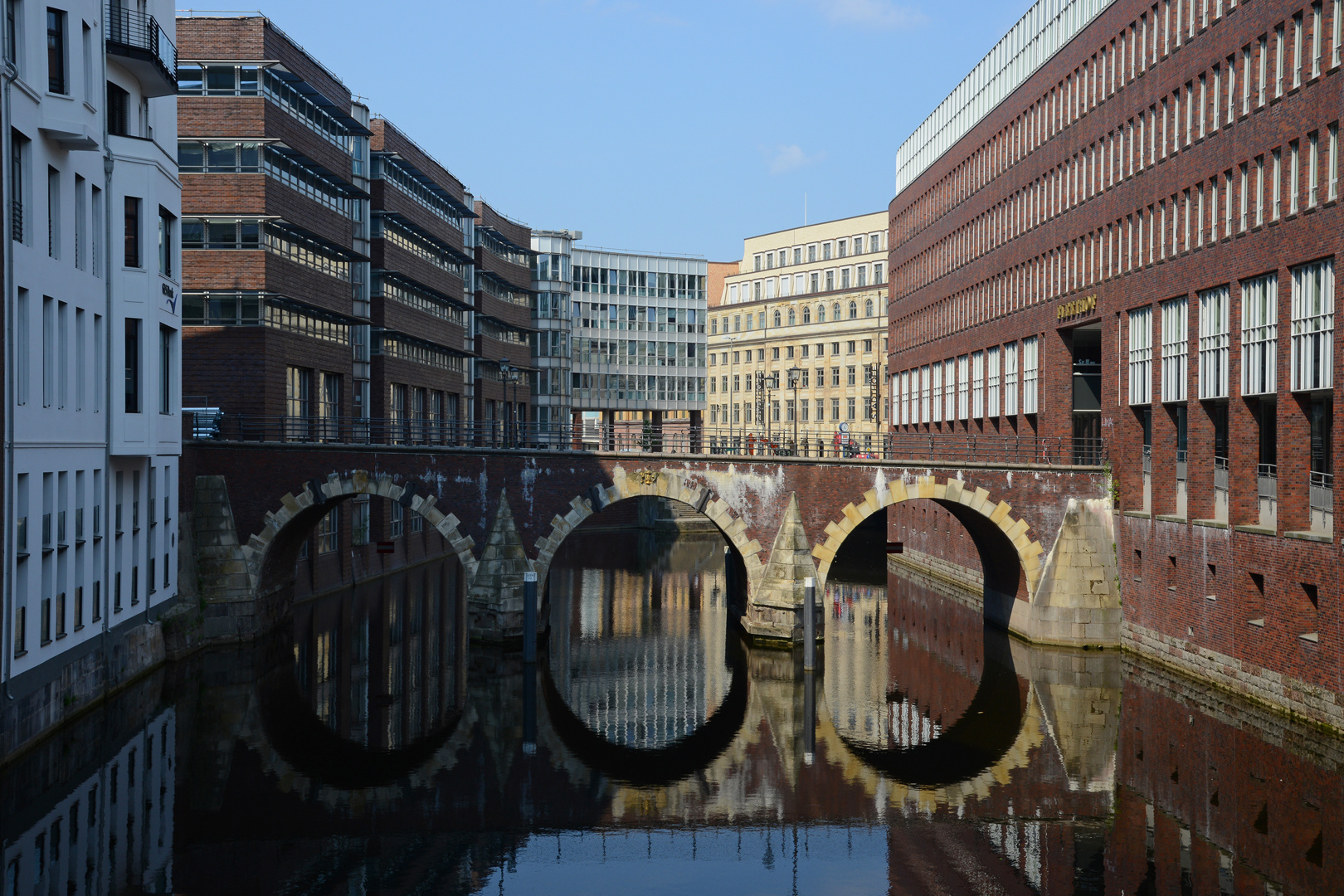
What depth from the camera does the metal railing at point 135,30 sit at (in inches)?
1364

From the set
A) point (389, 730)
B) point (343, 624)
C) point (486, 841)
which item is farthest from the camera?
point (343, 624)

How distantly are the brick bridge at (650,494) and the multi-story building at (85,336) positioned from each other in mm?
4656

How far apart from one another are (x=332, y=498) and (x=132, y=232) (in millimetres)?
14656

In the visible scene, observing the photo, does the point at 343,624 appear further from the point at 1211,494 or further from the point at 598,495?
the point at 1211,494

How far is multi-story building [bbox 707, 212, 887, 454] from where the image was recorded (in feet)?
384

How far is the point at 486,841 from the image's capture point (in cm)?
2489

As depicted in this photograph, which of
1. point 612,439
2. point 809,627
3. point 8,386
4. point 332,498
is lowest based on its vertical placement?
point 809,627

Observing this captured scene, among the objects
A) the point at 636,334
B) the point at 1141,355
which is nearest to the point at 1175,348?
the point at 1141,355

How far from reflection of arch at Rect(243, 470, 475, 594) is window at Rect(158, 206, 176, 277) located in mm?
10232

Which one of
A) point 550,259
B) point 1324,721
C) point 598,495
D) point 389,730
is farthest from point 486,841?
point 550,259

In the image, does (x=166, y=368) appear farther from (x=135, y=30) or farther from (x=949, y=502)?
(x=949, y=502)

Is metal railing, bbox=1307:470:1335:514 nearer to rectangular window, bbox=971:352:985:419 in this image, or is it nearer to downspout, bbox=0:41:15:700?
downspout, bbox=0:41:15:700

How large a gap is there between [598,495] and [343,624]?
12.2 metres

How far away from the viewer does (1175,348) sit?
42.2m
